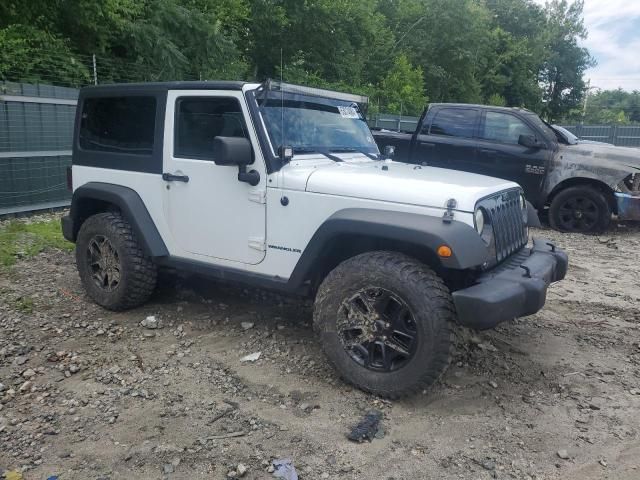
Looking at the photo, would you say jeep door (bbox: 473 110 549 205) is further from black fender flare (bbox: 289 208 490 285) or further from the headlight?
black fender flare (bbox: 289 208 490 285)

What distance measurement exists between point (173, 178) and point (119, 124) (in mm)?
881

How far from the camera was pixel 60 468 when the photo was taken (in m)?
2.86

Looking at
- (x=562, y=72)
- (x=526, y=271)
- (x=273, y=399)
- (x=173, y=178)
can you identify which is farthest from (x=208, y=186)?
(x=562, y=72)

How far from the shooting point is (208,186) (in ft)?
13.8

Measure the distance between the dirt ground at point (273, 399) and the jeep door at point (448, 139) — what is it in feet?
13.1

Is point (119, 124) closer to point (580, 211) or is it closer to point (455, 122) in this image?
point (455, 122)

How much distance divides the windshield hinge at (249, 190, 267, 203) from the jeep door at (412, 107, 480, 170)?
210 inches

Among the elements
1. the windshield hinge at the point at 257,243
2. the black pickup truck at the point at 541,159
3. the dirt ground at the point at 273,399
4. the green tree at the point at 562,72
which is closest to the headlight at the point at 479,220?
the dirt ground at the point at 273,399

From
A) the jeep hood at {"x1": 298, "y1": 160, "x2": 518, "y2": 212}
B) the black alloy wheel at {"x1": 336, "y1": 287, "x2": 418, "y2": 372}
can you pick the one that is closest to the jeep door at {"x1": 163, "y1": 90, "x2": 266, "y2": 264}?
the jeep hood at {"x1": 298, "y1": 160, "x2": 518, "y2": 212}

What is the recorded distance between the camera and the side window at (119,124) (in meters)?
4.60

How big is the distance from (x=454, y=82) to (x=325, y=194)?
3101 centimetres

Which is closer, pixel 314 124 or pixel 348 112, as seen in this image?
pixel 314 124

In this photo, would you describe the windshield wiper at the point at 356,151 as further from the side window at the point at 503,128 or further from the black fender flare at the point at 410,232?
the side window at the point at 503,128

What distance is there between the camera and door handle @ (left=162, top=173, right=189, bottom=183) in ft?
14.2
